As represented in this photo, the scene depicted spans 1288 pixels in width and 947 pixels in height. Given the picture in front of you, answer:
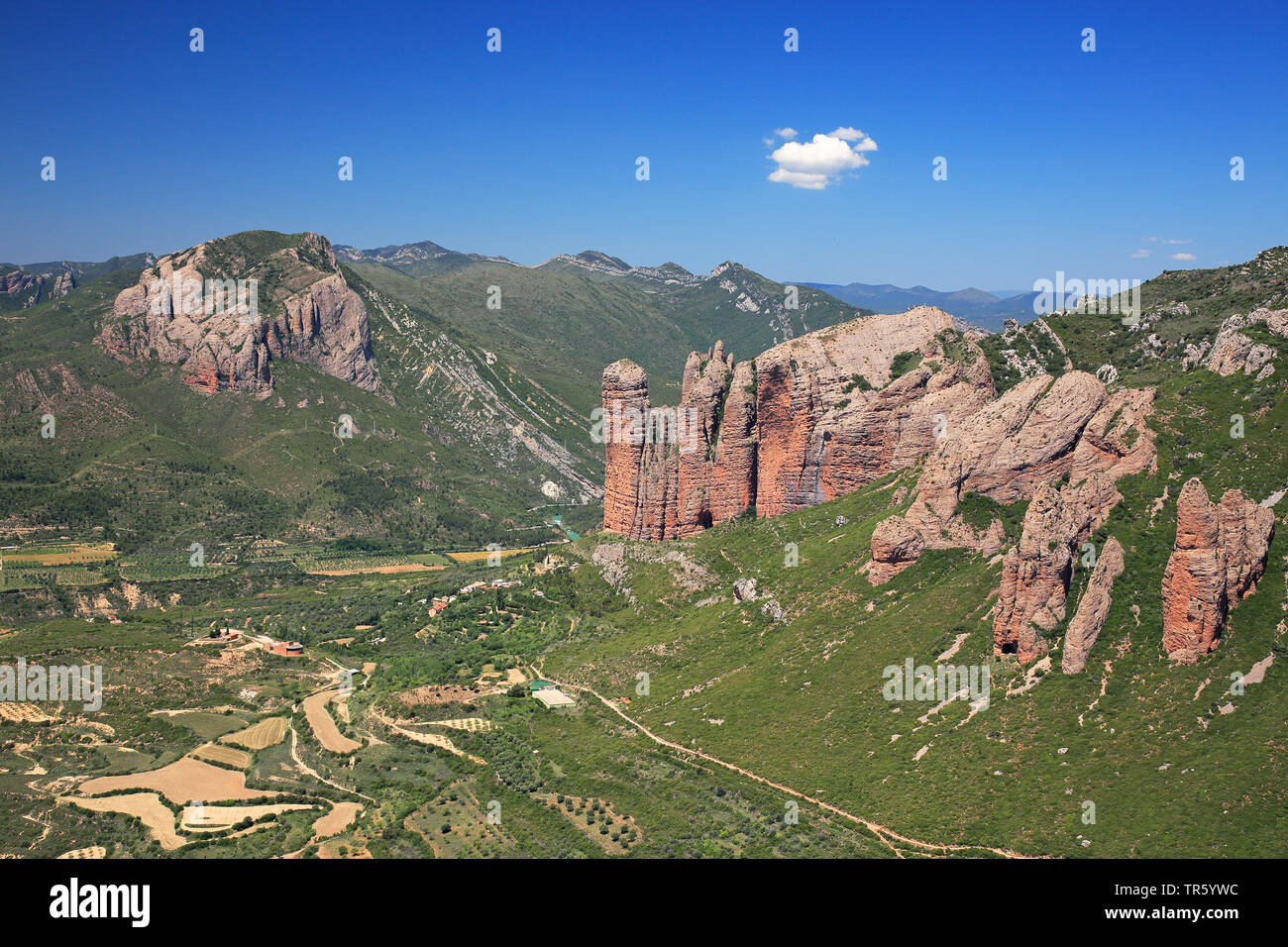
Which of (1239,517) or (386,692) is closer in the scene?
(1239,517)

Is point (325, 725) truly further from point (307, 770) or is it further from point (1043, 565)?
point (1043, 565)

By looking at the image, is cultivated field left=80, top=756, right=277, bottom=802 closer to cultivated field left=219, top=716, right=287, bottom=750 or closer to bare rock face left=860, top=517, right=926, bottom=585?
cultivated field left=219, top=716, right=287, bottom=750

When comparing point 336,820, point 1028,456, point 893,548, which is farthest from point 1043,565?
point 336,820

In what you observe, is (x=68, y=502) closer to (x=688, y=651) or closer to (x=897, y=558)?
(x=688, y=651)

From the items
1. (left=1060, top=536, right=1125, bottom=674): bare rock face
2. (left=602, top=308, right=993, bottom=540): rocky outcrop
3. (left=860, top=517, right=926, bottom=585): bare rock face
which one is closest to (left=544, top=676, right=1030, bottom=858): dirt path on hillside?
(left=1060, top=536, right=1125, bottom=674): bare rock face
